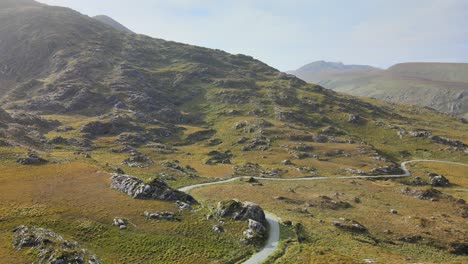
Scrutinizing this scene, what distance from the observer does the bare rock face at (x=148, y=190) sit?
7662 centimetres

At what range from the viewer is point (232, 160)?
545 ft

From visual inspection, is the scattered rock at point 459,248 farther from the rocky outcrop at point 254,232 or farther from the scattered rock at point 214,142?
the scattered rock at point 214,142

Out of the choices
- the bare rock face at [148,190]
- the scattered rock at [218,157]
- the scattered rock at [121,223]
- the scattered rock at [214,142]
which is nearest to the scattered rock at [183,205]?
the bare rock face at [148,190]

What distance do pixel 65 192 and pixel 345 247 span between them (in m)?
57.3

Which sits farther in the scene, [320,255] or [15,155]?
[15,155]

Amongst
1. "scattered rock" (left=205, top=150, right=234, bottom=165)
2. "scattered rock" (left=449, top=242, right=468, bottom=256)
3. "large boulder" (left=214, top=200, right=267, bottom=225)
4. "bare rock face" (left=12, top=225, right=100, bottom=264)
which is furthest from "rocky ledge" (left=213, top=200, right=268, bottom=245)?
"scattered rock" (left=205, top=150, right=234, bottom=165)

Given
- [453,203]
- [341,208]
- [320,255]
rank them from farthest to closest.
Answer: [453,203], [341,208], [320,255]

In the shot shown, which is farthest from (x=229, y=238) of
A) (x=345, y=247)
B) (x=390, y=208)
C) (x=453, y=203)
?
(x=453, y=203)

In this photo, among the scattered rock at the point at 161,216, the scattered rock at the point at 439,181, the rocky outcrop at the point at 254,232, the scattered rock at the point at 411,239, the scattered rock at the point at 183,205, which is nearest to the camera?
the rocky outcrop at the point at 254,232

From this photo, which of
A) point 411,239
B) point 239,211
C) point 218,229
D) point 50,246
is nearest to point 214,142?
point 239,211

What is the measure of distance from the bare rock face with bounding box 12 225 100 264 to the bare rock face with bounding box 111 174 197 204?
20778mm

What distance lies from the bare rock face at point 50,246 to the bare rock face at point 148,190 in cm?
2078

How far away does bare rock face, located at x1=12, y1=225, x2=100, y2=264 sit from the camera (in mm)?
52000

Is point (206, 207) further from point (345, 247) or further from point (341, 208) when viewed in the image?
point (341, 208)
